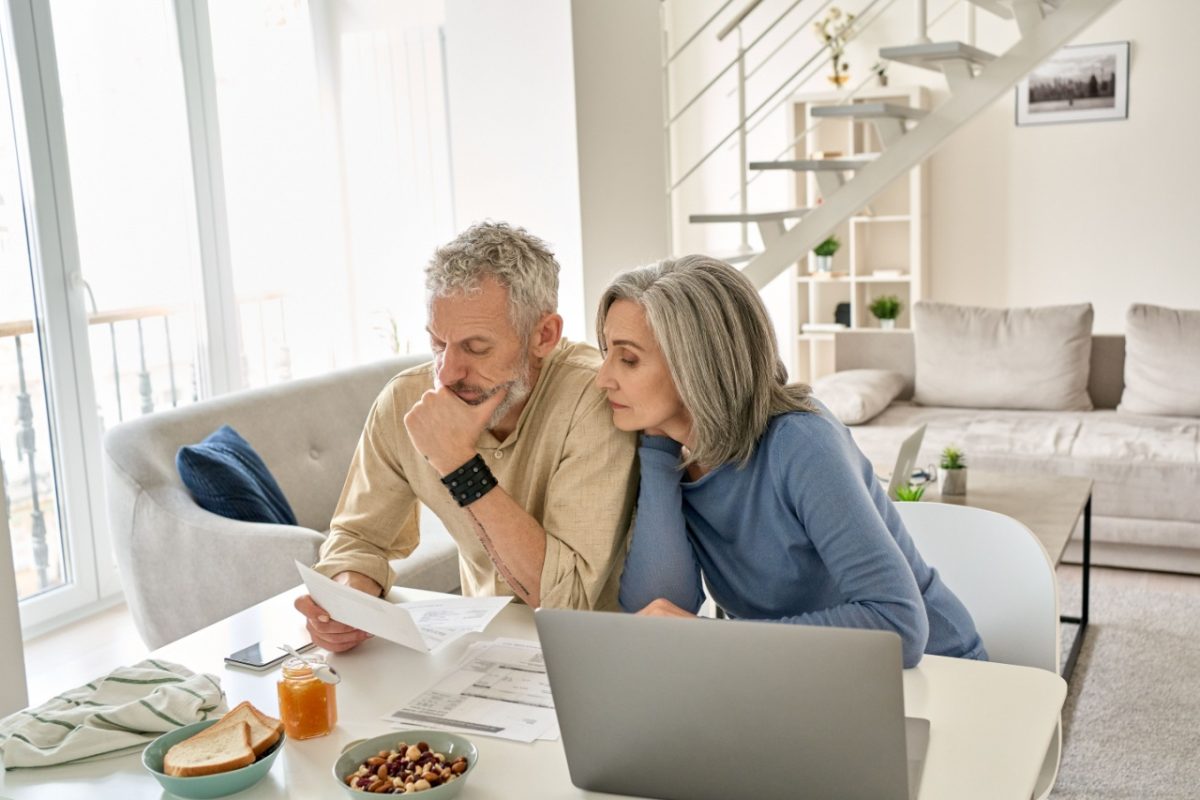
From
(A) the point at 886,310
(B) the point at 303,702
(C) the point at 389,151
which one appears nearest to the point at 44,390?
(C) the point at 389,151

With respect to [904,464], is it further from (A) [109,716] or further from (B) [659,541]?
(A) [109,716]

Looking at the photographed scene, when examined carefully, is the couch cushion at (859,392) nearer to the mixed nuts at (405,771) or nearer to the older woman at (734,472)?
the older woman at (734,472)

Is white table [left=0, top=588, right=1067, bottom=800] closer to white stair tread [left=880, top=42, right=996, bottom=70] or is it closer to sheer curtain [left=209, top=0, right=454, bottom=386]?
white stair tread [left=880, top=42, right=996, bottom=70]

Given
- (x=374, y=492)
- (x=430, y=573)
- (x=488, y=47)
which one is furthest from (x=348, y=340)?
(x=374, y=492)

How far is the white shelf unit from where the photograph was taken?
6.36 metres

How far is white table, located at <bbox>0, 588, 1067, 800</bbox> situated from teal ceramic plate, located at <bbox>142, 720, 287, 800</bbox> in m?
0.02

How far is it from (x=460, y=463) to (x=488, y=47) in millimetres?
3266

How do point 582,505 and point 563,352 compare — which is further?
point 563,352

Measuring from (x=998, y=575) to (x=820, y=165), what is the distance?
317 cm

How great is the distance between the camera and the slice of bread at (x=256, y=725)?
1185 millimetres

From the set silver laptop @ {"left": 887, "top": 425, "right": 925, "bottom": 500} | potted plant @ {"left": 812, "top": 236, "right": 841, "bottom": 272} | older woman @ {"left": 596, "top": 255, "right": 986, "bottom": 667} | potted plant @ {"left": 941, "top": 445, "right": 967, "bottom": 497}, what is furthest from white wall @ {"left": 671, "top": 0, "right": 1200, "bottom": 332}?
older woman @ {"left": 596, "top": 255, "right": 986, "bottom": 667}

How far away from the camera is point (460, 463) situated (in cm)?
162

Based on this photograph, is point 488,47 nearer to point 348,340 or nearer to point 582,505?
point 348,340

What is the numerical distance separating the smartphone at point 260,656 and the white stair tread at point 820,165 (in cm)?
351
